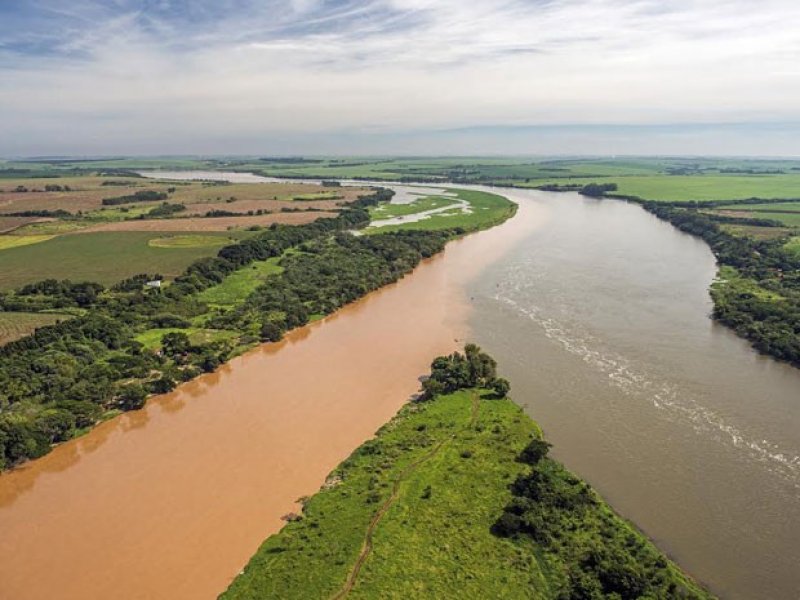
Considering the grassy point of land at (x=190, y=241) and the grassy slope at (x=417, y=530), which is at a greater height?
the grassy point of land at (x=190, y=241)

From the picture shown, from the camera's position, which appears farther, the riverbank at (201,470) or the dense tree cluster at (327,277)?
the dense tree cluster at (327,277)

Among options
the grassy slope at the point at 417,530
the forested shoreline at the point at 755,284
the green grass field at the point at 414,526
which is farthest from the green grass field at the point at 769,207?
the grassy slope at the point at 417,530

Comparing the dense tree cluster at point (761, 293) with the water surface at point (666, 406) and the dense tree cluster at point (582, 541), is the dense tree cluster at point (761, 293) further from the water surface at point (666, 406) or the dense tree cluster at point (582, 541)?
the dense tree cluster at point (582, 541)

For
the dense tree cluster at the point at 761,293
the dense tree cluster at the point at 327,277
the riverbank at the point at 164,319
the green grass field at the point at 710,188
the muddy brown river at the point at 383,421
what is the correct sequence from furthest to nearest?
the green grass field at the point at 710,188, the dense tree cluster at the point at 327,277, the dense tree cluster at the point at 761,293, the riverbank at the point at 164,319, the muddy brown river at the point at 383,421

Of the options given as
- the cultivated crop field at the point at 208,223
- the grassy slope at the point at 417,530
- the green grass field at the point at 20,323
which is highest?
the cultivated crop field at the point at 208,223

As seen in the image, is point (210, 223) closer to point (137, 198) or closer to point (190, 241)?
point (190, 241)

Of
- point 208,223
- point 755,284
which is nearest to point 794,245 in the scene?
point 755,284

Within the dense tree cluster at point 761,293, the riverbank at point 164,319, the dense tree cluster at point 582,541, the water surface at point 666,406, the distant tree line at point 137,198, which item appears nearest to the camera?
the dense tree cluster at point 582,541
